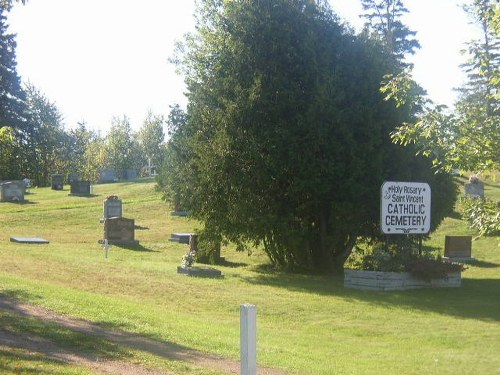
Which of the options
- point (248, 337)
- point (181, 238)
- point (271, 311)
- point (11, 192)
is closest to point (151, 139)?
point (11, 192)

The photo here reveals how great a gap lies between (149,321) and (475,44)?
7.04 metres

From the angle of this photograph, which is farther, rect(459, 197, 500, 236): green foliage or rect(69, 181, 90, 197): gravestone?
rect(69, 181, 90, 197): gravestone

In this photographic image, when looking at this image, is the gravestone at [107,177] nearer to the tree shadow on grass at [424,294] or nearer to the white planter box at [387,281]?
the tree shadow on grass at [424,294]

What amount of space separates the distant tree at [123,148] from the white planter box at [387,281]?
62188 millimetres

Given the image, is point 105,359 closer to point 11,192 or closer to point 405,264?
point 405,264

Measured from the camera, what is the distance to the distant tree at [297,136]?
791 inches

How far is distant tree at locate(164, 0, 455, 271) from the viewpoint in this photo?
65.9ft

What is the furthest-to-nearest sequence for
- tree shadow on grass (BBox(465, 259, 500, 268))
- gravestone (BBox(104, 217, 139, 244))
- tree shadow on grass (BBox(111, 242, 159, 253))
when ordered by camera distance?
1. gravestone (BBox(104, 217, 139, 244))
2. tree shadow on grass (BBox(111, 242, 159, 253))
3. tree shadow on grass (BBox(465, 259, 500, 268))

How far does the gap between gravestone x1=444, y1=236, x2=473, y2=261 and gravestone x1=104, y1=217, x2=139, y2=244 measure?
12592mm

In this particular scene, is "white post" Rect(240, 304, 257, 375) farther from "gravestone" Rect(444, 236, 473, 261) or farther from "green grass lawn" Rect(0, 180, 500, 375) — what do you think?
"gravestone" Rect(444, 236, 473, 261)

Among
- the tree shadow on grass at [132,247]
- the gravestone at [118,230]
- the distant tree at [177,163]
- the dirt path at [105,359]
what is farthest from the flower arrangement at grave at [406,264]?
the gravestone at [118,230]

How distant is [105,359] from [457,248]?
20.5m

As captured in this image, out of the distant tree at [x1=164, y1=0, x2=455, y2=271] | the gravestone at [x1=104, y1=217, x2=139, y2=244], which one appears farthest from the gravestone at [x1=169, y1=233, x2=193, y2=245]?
the distant tree at [x1=164, y1=0, x2=455, y2=271]

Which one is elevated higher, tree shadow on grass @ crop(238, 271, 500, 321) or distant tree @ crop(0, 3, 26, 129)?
distant tree @ crop(0, 3, 26, 129)
